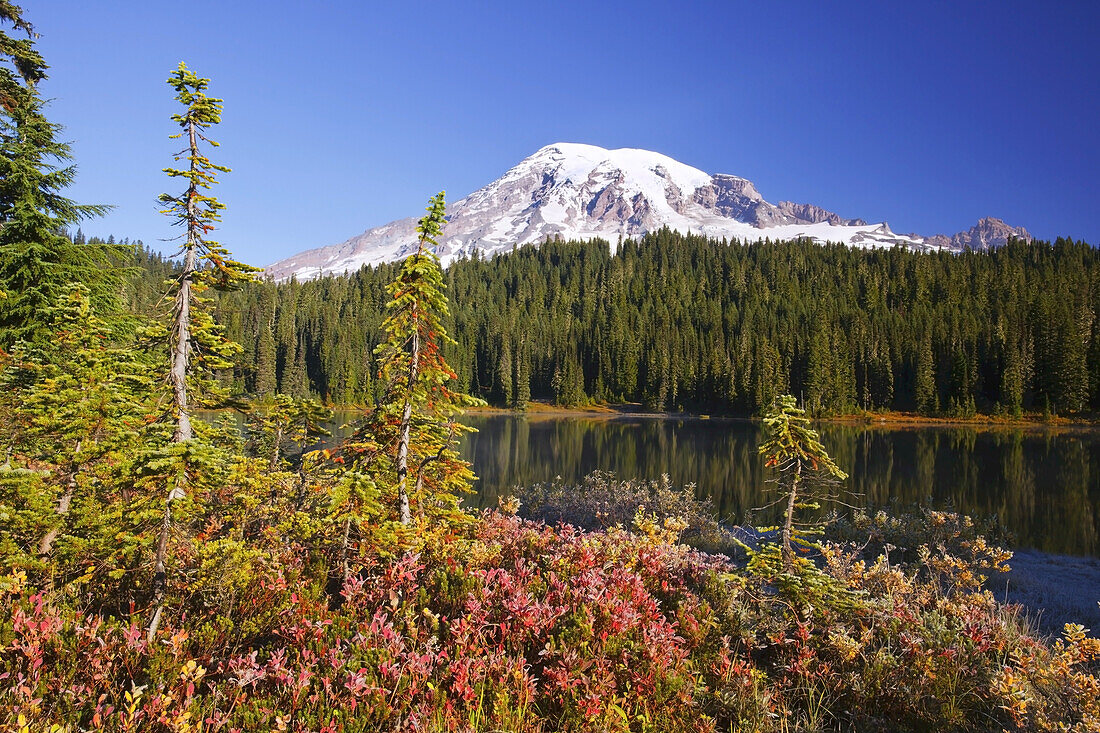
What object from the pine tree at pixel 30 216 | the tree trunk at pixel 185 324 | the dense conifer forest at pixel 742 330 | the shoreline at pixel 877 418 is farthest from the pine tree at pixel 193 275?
the shoreline at pixel 877 418

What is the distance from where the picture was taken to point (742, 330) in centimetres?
10919

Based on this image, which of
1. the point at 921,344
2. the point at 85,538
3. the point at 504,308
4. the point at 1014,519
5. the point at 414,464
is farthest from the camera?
the point at 504,308

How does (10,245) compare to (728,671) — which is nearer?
(728,671)

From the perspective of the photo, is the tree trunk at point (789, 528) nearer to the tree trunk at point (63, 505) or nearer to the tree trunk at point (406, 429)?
the tree trunk at point (406, 429)

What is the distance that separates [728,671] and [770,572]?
178 cm

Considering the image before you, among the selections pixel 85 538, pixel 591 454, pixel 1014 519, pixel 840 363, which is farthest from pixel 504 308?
pixel 85 538

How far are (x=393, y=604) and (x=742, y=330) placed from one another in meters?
112

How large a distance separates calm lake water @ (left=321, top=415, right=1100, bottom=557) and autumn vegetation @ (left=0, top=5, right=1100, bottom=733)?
1385 centimetres

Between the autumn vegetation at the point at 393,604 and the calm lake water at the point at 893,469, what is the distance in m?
13.8

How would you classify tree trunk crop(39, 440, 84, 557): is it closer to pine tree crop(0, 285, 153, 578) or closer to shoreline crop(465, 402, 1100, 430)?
pine tree crop(0, 285, 153, 578)

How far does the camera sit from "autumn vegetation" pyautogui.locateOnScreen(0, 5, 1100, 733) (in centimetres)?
346

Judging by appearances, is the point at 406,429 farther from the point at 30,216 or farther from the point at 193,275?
the point at 30,216

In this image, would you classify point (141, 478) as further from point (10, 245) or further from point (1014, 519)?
point (1014, 519)

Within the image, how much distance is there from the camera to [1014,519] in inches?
743
